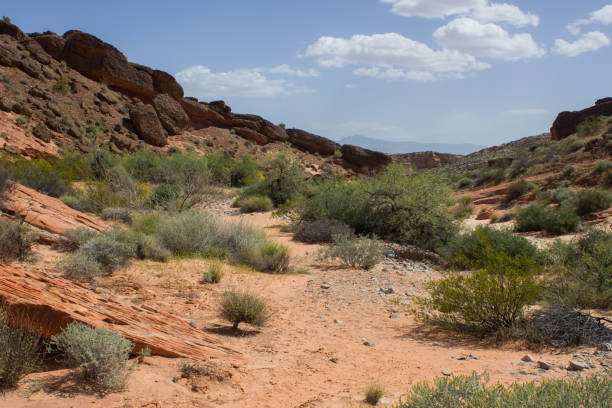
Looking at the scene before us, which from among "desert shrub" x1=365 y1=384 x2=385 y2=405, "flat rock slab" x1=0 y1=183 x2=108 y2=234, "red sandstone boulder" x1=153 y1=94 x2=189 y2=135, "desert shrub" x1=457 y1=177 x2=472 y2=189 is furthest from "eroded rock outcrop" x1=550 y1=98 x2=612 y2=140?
"desert shrub" x1=365 y1=384 x2=385 y2=405

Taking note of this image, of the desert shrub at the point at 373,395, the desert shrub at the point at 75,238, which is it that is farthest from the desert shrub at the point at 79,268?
the desert shrub at the point at 373,395

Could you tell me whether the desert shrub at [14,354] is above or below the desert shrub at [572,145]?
below

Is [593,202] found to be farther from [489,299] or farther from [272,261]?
[489,299]

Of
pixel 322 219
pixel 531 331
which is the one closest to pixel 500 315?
pixel 531 331

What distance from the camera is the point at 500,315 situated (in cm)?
566

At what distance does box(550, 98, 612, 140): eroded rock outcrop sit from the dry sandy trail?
139 feet

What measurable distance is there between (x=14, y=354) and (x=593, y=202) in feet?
69.3

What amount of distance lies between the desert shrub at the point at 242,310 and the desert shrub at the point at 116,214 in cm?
774

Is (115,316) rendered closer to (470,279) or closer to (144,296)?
(144,296)

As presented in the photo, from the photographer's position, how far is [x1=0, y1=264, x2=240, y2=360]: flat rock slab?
3.70m

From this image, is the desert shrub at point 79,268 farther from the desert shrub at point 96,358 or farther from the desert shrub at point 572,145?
the desert shrub at point 572,145

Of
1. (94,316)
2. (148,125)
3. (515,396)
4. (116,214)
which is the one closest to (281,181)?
(116,214)

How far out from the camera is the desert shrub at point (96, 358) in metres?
3.37

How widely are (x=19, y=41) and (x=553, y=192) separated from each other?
4060 cm
